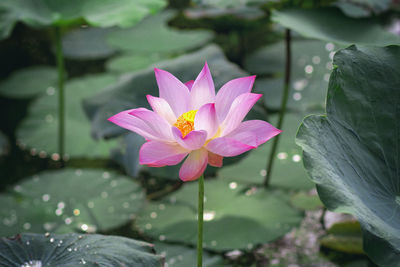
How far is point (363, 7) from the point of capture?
1896 mm

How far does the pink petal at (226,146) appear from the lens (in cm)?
95

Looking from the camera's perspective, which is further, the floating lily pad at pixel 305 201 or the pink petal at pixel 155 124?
the floating lily pad at pixel 305 201

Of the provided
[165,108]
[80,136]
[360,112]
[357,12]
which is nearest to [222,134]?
[165,108]

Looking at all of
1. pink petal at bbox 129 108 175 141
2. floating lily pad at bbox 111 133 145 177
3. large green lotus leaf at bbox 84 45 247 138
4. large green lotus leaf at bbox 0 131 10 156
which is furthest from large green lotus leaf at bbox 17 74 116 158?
pink petal at bbox 129 108 175 141

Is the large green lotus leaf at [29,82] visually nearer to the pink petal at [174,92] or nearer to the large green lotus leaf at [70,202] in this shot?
the large green lotus leaf at [70,202]

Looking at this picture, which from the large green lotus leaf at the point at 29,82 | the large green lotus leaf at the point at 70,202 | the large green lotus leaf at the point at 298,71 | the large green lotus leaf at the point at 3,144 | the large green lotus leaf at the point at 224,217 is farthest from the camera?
the large green lotus leaf at the point at 29,82

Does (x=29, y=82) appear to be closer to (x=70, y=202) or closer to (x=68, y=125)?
(x=68, y=125)

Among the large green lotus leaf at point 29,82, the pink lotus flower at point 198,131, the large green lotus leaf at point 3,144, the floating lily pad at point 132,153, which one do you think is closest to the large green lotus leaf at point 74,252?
the pink lotus flower at point 198,131

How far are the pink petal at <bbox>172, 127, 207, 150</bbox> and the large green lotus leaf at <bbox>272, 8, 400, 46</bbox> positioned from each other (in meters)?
0.81

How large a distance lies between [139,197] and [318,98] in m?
1.05

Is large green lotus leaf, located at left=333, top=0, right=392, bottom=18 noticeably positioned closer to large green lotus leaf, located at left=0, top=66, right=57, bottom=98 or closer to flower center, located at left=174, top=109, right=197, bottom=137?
flower center, located at left=174, top=109, right=197, bottom=137

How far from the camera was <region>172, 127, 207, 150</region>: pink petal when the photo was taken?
37.0 inches

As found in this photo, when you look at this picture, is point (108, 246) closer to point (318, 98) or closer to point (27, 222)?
point (27, 222)

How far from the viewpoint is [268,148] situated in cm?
217
